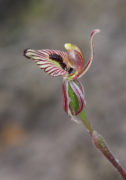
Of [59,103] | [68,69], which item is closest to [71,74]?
[68,69]

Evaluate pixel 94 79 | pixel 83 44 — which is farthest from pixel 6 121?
pixel 83 44

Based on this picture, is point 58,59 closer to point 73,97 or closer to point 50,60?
point 50,60

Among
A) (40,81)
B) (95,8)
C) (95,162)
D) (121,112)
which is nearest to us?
(95,162)

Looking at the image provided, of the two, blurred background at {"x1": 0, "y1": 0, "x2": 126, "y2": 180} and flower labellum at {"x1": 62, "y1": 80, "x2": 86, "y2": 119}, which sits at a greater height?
blurred background at {"x1": 0, "y1": 0, "x2": 126, "y2": 180}

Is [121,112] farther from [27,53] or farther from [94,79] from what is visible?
[27,53]

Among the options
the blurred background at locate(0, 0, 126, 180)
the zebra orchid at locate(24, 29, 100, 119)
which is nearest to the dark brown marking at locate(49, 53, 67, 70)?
the zebra orchid at locate(24, 29, 100, 119)

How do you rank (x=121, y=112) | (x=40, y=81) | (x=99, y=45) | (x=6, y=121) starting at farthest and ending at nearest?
(x=99, y=45), (x=40, y=81), (x=6, y=121), (x=121, y=112)

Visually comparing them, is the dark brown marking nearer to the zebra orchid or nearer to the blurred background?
the zebra orchid
